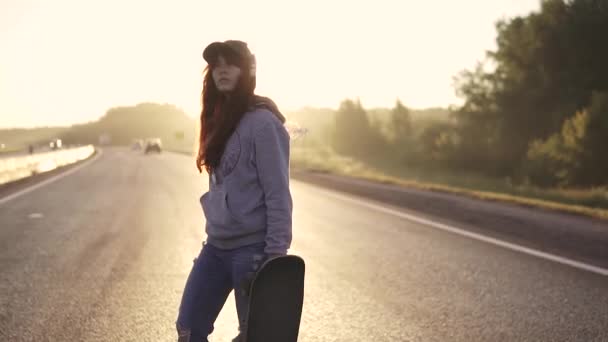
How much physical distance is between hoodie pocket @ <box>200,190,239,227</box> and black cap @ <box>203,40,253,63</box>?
631 mm

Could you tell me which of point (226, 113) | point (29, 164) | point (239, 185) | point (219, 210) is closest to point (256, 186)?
point (239, 185)

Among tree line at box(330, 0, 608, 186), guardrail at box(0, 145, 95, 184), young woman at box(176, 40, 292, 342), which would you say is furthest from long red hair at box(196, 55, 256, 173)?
tree line at box(330, 0, 608, 186)

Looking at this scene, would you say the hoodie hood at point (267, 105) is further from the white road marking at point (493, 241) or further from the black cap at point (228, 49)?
the white road marking at point (493, 241)

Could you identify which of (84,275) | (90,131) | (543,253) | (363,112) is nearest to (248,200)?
(84,275)

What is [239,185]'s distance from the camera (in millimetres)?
2596

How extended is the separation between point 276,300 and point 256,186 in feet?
Answer: 1.74

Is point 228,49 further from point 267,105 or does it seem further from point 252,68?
point 267,105

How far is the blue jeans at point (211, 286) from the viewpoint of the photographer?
2625mm

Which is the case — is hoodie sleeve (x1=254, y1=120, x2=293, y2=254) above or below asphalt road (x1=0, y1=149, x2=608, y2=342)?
above

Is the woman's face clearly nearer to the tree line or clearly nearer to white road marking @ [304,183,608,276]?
white road marking @ [304,183,608,276]

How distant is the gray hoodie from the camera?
99.3 inches

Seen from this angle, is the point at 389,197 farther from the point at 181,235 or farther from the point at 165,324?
the point at 165,324

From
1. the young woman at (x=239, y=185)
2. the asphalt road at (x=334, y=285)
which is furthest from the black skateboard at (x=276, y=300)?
the asphalt road at (x=334, y=285)

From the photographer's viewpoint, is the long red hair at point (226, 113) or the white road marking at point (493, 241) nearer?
the long red hair at point (226, 113)
